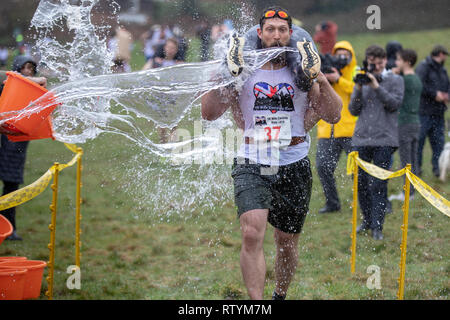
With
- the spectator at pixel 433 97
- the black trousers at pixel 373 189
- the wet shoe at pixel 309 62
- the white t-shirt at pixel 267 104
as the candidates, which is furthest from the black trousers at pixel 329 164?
the wet shoe at pixel 309 62

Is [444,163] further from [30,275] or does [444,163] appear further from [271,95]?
[30,275]

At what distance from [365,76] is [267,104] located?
282cm

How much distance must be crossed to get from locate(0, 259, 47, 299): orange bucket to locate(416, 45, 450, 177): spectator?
264 inches

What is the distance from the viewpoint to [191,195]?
4.95m

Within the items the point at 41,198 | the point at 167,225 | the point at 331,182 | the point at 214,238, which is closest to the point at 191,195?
the point at 214,238

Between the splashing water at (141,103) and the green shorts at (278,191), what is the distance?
549 millimetres

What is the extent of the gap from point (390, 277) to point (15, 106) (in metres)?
3.63

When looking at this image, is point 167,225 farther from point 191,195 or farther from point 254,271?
point 254,271

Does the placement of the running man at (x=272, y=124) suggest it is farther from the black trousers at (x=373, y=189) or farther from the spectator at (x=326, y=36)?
the spectator at (x=326, y=36)

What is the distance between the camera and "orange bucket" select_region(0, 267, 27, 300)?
4.51 metres

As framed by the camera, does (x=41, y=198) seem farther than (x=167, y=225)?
Yes

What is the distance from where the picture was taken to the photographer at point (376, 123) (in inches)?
267
